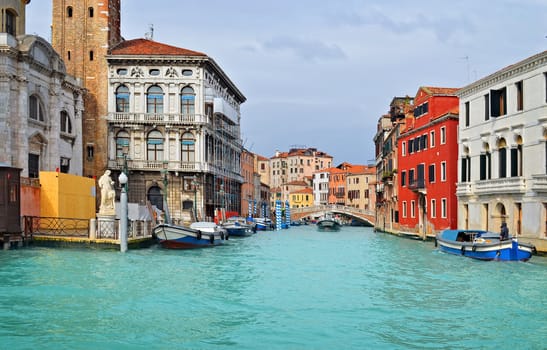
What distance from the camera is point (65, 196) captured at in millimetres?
→ 26969

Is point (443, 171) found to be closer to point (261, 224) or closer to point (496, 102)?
point (496, 102)

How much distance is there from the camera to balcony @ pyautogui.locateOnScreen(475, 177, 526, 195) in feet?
77.9

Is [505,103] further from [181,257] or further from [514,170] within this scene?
[181,257]

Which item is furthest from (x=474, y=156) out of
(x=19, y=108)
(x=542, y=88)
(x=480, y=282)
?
(x=19, y=108)

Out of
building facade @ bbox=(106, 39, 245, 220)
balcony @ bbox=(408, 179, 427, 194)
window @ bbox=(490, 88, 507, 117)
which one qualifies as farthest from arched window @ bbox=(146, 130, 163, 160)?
window @ bbox=(490, 88, 507, 117)

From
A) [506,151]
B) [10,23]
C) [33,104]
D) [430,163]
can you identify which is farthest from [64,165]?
[506,151]

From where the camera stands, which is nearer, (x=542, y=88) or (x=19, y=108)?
(x=542, y=88)

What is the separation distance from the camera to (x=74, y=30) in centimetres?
4084

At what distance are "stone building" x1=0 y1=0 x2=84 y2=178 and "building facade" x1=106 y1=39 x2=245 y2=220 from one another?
4.03 m

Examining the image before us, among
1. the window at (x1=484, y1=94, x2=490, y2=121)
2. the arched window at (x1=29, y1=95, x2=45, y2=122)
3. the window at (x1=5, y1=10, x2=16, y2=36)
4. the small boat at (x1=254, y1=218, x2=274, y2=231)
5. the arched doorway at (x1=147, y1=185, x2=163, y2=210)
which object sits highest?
the window at (x1=5, y1=10, x2=16, y2=36)

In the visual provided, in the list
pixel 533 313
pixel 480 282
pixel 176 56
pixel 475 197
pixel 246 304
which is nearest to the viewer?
pixel 533 313

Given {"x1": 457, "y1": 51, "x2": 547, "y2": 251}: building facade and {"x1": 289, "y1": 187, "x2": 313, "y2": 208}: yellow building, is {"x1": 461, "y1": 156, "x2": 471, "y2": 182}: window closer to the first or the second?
{"x1": 457, "y1": 51, "x2": 547, "y2": 251}: building facade

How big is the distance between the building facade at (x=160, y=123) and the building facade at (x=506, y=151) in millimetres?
17708

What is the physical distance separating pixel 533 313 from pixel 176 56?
1276 inches
